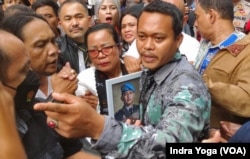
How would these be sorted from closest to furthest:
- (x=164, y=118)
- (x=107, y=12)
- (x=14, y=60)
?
(x=164, y=118), (x=14, y=60), (x=107, y=12)

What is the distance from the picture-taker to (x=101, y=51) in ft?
8.56

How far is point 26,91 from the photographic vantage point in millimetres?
1646

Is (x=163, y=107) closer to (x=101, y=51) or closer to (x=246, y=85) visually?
(x=246, y=85)

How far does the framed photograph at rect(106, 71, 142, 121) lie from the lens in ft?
5.98

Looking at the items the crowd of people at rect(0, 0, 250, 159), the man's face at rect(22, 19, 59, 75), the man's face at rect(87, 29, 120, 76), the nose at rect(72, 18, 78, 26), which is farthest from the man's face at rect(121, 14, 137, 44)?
the man's face at rect(22, 19, 59, 75)

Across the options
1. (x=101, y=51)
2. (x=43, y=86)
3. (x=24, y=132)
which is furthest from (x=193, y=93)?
(x=101, y=51)

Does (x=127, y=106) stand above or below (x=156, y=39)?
below

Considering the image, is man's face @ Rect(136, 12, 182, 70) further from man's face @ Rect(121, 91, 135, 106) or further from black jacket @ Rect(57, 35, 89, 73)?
black jacket @ Rect(57, 35, 89, 73)

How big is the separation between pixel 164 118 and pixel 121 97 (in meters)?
0.51

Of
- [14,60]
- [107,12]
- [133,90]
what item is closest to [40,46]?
[133,90]

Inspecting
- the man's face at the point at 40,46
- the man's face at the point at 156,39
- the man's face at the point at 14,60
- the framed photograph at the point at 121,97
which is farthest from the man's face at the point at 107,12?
the man's face at the point at 14,60

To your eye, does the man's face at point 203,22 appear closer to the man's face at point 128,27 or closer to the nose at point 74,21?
the man's face at point 128,27

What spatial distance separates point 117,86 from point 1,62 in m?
0.61

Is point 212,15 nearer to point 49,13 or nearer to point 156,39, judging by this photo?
point 156,39
